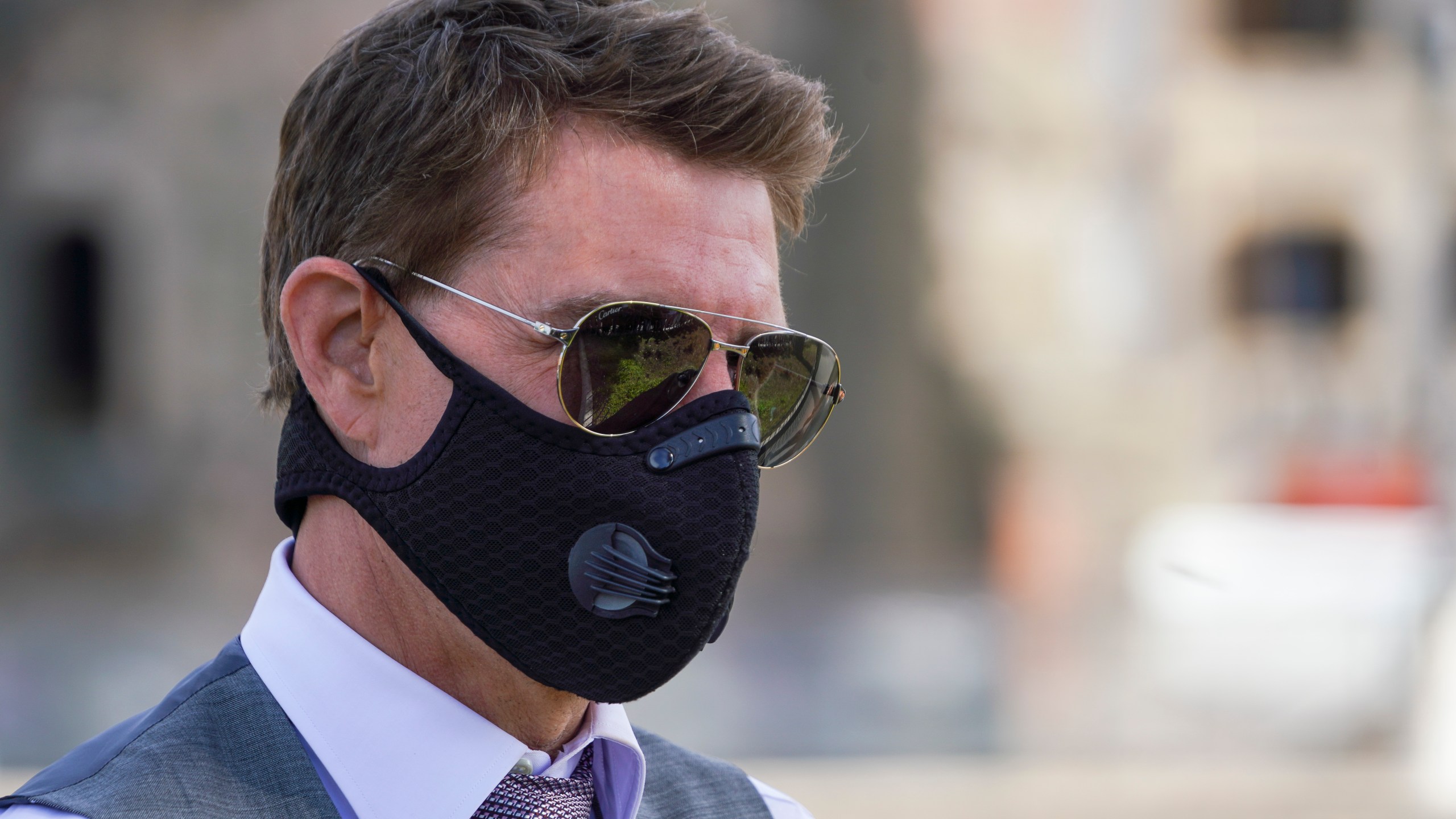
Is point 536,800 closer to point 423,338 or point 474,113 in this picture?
point 423,338

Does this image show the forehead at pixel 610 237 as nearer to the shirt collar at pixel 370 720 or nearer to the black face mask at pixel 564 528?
the black face mask at pixel 564 528

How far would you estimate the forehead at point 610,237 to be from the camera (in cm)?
171

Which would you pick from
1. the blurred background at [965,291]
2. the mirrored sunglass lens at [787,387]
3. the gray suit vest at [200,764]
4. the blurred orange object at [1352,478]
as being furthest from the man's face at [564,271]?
the blurred orange object at [1352,478]

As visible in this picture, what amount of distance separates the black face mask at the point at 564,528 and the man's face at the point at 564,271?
1.1 inches

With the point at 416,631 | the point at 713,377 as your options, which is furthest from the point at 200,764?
the point at 713,377

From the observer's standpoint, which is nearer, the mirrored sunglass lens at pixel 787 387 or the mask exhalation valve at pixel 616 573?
the mask exhalation valve at pixel 616 573

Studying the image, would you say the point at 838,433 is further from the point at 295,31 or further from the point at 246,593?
the point at 295,31

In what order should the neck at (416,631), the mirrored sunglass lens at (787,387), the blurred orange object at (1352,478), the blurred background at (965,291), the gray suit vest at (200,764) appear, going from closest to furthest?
the gray suit vest at (200,764), the neck at (416,631), the mirrored sunglass lens at (787,387), the blurred orange object at (1352,478), the blurred background at (965,291)

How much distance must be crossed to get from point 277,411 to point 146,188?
20.6 m

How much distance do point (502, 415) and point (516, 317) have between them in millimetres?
122

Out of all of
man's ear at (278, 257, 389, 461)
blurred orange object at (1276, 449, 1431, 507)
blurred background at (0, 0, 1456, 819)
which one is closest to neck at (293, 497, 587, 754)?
man's ear at (278, 257, 389, 461)

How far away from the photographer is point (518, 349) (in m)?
1.73

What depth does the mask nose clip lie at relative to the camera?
171cm

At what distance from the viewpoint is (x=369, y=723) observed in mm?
1611
